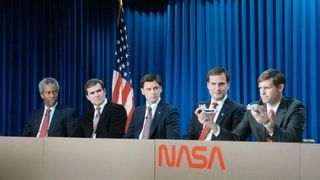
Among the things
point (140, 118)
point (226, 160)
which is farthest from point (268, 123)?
point (140, 118)

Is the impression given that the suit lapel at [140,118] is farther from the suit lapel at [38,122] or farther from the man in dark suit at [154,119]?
the suit lapel at [38,122]

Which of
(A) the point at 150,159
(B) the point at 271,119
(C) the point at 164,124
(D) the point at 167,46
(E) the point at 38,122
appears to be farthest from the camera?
(D) the point at 167,46

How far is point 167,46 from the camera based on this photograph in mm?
6645

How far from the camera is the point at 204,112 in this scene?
162 inches

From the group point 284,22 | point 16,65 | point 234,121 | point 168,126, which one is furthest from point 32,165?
point 284,22

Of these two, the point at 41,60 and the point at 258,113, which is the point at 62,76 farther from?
the point at 258,113

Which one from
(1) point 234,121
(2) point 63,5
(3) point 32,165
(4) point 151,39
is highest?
(2) point 63,5

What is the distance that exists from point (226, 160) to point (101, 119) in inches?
78.7

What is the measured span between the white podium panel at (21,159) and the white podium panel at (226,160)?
3.46ft

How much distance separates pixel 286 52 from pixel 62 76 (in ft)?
10.3

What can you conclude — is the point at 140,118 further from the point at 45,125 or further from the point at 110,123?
the point at 45,125

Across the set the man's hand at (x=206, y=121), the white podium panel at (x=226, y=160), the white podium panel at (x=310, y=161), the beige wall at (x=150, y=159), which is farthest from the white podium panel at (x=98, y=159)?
the white podium panel at (x=310, y=161)

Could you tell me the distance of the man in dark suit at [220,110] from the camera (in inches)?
164

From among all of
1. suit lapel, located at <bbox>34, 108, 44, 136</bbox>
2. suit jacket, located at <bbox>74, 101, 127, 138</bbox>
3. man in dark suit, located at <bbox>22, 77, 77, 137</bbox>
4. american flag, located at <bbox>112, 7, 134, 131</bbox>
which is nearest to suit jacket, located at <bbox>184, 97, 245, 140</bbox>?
suit jacket, located at <bbox>74, 101, 127, 138</bbox>
